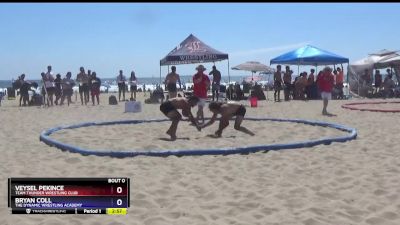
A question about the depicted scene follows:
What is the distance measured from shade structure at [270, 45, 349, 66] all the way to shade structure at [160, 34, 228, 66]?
12.3ft

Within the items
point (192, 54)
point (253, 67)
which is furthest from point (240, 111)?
point (253, 67)

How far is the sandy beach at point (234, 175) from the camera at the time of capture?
442 centimetres

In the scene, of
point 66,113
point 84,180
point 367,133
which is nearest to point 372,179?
point 84,180

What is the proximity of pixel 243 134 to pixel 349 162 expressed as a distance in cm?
326

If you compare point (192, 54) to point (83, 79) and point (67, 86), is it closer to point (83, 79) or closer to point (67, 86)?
point (83, 79)

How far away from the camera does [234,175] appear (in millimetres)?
6059

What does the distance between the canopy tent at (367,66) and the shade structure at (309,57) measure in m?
2.78

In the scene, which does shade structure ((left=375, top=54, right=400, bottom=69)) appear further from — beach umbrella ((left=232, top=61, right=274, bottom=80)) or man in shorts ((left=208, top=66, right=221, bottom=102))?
man in shorts ((left=208, top=66, right=221, bottom=102))

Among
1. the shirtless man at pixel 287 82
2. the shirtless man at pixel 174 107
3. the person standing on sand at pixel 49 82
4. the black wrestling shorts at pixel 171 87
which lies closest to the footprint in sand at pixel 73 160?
the shirtless man at pixel 174 107

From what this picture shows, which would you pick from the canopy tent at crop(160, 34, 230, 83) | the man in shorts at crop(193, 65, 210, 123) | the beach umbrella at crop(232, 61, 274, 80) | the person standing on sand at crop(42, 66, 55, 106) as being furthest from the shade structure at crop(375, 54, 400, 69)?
the person standing on sand at crop(42, 66, 55, 106)

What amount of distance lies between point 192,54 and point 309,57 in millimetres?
5663

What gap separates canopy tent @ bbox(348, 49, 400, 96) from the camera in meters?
23.5
